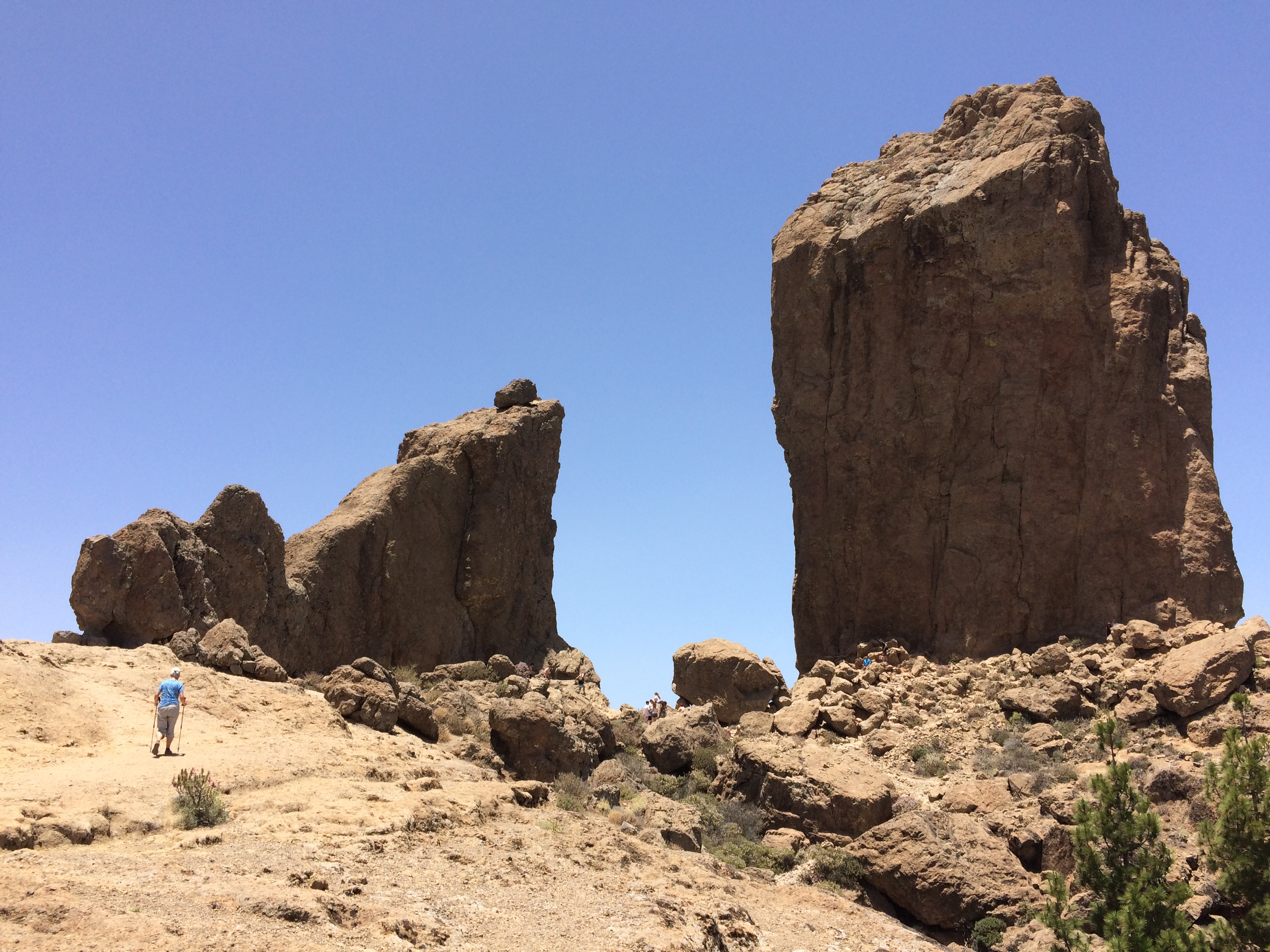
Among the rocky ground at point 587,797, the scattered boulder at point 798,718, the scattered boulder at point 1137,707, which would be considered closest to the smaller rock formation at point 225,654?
the rocky ground at point 587,797

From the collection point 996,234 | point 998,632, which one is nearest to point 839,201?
point 996,234

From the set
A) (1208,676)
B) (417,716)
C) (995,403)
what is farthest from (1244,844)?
(995,403)

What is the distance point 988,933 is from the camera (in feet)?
46.7

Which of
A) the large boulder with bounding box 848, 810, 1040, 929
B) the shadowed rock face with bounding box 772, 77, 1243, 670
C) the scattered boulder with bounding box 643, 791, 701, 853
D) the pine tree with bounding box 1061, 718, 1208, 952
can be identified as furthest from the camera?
the shadowed rock face with bounding box 772, 77, 1243, 670

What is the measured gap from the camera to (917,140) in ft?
97.0

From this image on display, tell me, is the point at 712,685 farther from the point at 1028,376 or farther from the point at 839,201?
the point at 839,201

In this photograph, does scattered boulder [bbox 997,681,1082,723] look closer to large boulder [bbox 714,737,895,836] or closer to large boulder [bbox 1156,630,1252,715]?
large boulder [bbox 1156,630,1252,715]

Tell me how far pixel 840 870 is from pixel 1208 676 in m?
8.35

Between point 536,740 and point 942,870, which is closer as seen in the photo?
point 942,870

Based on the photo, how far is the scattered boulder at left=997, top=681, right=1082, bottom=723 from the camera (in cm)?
2125

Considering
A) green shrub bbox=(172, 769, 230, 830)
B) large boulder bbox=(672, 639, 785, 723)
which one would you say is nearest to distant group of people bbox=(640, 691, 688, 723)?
large boulder bbox=(672, 639, 785, 723)

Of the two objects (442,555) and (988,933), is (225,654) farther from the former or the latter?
(988,933)

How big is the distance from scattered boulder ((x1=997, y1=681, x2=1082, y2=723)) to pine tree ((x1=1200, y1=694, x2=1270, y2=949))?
27.5ft

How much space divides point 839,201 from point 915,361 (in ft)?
17.3
